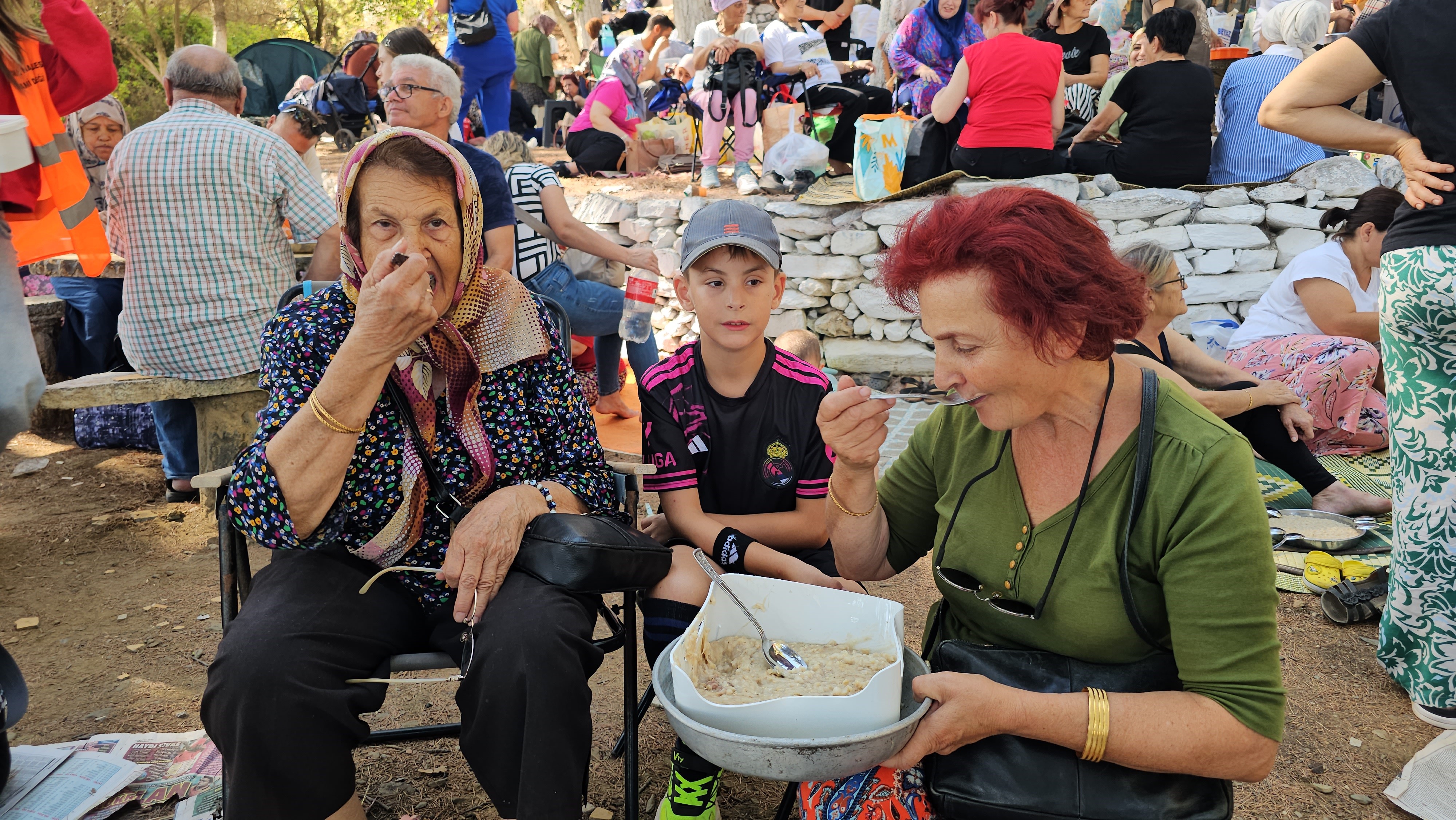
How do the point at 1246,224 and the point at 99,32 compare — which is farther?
the point at 1246,224

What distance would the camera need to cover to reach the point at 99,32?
10.5 ft

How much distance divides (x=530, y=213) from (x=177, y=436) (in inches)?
84.9

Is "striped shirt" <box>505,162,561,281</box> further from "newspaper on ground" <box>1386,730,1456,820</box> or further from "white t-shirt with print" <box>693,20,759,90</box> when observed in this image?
"newspaper on ground" <box>1386,730,1456,820</box>

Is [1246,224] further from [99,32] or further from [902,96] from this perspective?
[99,32]

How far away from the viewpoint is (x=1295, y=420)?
13.7ft

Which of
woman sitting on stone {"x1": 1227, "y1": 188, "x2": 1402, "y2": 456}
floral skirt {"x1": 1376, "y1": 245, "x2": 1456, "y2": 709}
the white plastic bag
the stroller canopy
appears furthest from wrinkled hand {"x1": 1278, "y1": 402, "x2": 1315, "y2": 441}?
the stroller canopy

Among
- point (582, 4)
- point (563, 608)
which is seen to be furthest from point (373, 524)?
point (582, 4)

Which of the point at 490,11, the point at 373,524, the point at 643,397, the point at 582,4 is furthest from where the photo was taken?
the point at 582,4

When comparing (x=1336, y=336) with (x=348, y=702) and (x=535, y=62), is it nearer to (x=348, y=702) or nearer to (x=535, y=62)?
(x=348, y=702)

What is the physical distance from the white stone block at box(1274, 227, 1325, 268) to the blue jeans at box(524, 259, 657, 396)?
4967mm

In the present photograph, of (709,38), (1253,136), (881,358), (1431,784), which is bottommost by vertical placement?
(881,358)

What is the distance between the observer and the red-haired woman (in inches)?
58.4

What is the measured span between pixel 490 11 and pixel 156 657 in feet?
22.0

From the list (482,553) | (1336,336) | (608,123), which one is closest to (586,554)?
(482,553)
